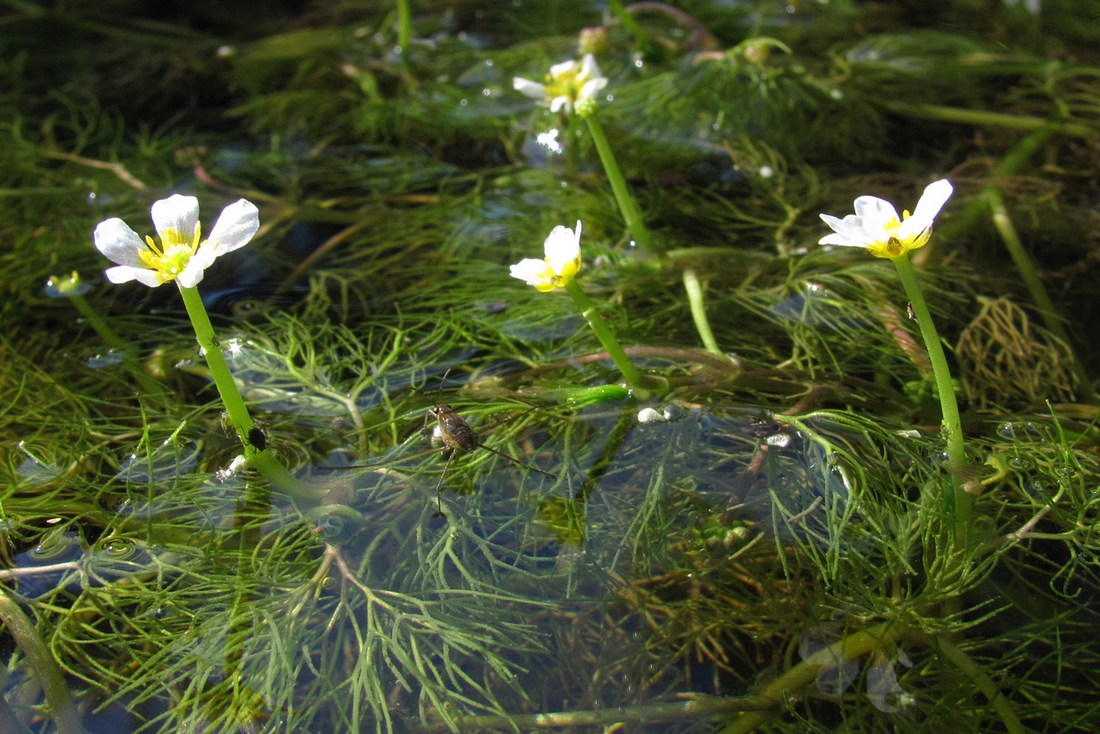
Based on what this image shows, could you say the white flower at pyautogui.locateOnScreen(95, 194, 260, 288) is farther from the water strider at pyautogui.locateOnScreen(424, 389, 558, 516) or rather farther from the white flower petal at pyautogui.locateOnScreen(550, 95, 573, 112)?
the white flower petal at pyautogui.locateOnScreen(550, 95, 573, 112)

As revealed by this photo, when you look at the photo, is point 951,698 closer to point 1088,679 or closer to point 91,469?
point 1088,679

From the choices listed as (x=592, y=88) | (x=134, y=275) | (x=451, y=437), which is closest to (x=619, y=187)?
(x=592, y=88)

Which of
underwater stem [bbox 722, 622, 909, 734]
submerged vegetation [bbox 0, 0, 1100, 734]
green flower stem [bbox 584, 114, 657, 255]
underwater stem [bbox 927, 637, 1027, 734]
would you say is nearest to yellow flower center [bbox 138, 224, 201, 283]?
submerged vegetation [bbox 0, 0, 1100, 734]

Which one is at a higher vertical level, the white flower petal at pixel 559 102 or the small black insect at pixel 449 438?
the white flower petal at pixel 559 102

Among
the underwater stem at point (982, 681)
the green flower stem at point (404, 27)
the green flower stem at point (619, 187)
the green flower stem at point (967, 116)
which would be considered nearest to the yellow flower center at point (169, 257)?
the green flower stem at point (619, 187)

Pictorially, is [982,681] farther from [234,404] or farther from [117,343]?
[117,343]

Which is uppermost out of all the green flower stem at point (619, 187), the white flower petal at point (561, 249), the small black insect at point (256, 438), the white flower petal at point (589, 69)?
the white flower petal at point (589, 69)

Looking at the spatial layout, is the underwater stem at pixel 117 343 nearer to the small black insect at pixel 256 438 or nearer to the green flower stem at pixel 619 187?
the small black insect at pixel 256 438
